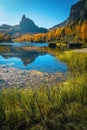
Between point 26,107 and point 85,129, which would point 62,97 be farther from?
point 85,129

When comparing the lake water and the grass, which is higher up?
the grass

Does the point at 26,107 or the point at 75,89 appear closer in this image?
the point at 26,107

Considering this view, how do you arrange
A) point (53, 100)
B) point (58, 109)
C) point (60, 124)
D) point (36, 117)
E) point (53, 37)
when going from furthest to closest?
point (53, 37) < point (53, 100) < point (58, 109) < point (36, 117) < point (60, 124)

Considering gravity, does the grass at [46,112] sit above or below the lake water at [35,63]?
above

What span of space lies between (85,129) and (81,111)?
1.76 m

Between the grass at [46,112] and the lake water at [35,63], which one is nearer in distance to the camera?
the grass at [46,112]

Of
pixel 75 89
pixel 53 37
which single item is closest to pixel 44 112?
pixel 75 89

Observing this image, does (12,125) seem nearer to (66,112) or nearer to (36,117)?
(36,117)

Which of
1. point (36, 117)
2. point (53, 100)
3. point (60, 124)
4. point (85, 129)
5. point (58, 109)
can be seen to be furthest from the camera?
point (53, 100)

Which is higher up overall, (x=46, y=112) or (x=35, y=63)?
(x=46, y=112)

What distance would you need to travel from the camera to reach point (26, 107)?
11.1 meters

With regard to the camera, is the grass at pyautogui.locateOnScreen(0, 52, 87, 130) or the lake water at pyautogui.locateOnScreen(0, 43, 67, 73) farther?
the lake water at pyautogui.locateOnScreen(0, 43, 67, 73)

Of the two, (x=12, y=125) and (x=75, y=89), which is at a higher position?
(x=75, y=89)

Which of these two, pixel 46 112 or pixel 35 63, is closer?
pixel 46 112
